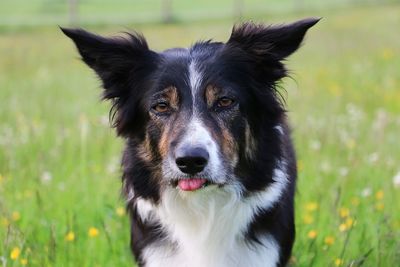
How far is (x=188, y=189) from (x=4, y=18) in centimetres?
2291

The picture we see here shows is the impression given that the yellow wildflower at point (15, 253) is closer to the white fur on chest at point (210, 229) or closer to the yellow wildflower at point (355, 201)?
the white fur on chest at point (210, 229)

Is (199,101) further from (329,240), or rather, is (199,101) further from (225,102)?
(329,240)

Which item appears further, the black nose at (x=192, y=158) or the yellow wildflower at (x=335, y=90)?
the yellow wildflower at (x=335, y=90)

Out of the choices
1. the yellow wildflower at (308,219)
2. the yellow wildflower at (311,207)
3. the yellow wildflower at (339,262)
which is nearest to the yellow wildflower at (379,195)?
the yellow wildflower at (311,207)

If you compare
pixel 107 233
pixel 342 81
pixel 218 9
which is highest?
pixel 107 233

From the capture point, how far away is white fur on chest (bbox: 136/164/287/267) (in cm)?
356

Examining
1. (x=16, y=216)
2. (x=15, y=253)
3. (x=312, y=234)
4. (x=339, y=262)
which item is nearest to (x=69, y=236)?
(x=15, y=253)

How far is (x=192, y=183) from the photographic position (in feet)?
10.8

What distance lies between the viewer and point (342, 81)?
1026 centimetres

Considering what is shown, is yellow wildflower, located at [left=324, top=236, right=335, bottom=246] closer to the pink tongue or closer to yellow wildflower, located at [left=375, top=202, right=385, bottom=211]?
yellow wildflower, located at [left=375, top=202, right=385, bottom=211]

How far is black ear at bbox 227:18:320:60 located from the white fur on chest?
0.71 m

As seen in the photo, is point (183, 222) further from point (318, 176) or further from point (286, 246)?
point (318, 176)

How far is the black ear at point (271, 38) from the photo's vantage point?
3.39m

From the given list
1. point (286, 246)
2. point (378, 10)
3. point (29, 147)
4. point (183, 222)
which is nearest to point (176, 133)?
point (183, 222)
